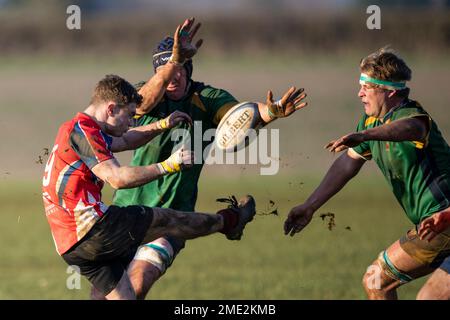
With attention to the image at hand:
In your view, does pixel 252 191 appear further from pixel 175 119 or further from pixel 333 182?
pixel 175 119

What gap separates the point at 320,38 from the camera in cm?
5109

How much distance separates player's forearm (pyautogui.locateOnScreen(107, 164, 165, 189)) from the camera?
A: 344 inches

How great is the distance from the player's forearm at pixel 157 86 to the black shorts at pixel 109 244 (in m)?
1.38

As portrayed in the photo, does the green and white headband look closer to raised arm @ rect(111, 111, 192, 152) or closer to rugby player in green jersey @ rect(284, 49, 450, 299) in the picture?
rugby player in green jersey @ rect(284, 49, 450, 299)

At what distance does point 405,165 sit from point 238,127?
5.26ft

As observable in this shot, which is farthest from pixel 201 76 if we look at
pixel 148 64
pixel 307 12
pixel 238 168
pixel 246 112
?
pixel 246 112

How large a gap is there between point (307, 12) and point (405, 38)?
827 centimetres

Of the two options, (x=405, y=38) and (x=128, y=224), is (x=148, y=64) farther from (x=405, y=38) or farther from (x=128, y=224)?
(x=128, y=224)

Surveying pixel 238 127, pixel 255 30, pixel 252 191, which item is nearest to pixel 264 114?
pixel 238 127

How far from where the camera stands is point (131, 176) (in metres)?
8.74

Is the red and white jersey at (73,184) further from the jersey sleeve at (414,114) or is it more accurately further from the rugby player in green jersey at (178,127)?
the jersey sleeve at (414,114)

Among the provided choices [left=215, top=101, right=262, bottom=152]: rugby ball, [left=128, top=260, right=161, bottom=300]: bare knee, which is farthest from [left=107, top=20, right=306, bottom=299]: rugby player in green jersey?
[left=128, top=260, right=161, bottom=300]: bare knee

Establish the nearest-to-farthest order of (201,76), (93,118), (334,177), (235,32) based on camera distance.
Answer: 1. (93,118)
2. (334,177)
3. (201,76)
4. (235,32)

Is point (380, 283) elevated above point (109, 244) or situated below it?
below
